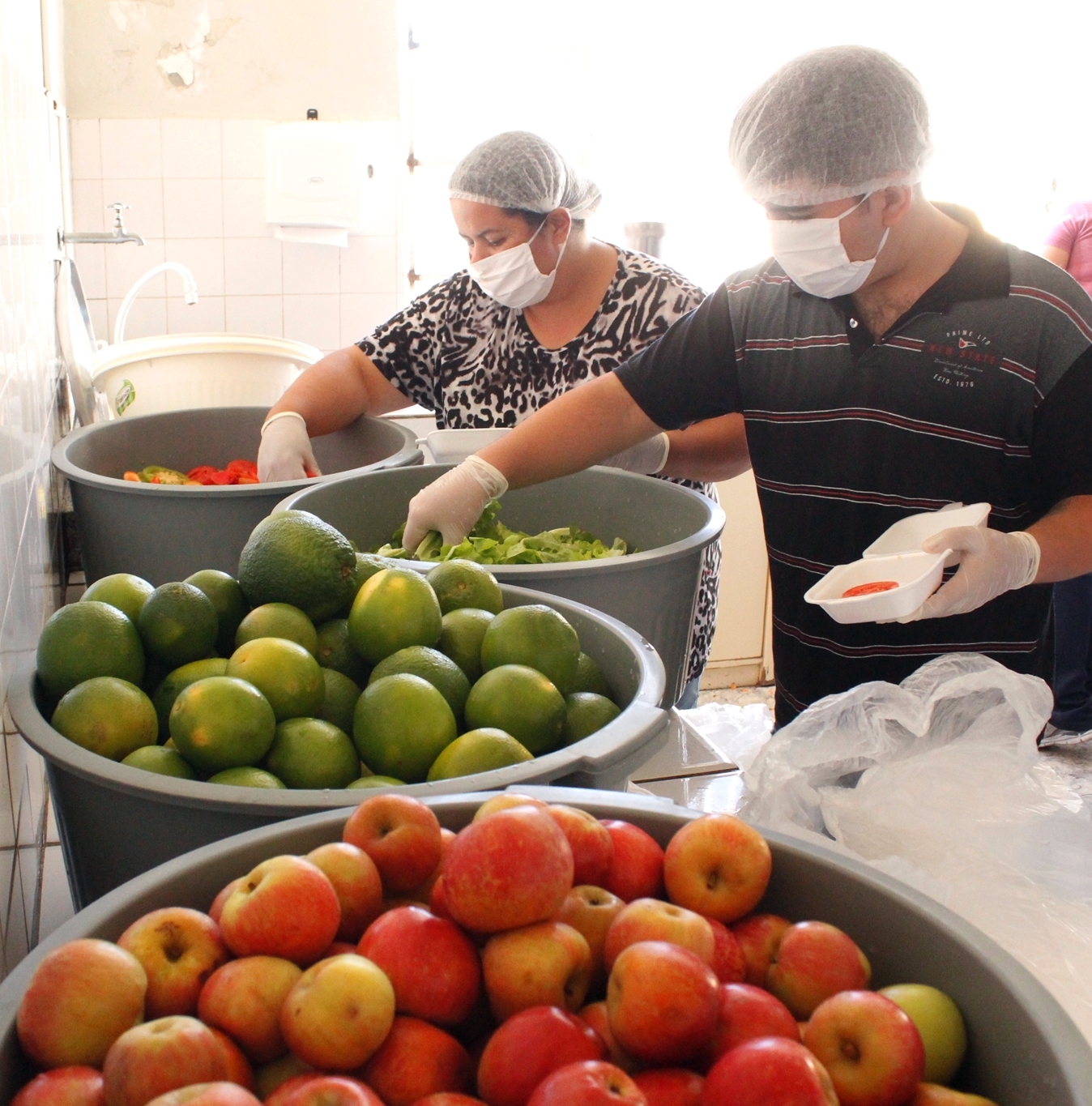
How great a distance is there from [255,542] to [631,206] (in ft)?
11.0

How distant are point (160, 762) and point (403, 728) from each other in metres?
0.18

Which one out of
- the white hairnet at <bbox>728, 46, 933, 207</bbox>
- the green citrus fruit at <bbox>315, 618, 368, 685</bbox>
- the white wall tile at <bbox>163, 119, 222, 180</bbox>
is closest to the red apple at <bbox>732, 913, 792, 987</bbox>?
the green citrus fruit at <bbox>315, 618, 368, 685</bbox>

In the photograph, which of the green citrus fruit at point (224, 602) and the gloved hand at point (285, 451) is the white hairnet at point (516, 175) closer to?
the gloved hand at point (285, 451)

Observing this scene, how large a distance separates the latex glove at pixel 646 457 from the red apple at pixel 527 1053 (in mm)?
1288

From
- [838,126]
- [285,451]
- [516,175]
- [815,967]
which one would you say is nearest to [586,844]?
[815,967]

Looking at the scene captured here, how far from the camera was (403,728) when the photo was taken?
83cm

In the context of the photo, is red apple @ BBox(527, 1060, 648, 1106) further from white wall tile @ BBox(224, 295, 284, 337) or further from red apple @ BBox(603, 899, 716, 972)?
Result: white wall tile @ BBox(224, 295, 284, 337)

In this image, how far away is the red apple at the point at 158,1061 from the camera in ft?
1.51

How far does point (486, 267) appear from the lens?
6.26ft

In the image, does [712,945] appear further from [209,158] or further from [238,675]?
[209,158]

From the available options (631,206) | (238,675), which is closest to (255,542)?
(238,675)

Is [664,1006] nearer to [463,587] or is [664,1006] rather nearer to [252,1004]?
[252,1004]

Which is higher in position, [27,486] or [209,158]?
[209,158]

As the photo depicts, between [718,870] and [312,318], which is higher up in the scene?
[312,318]
